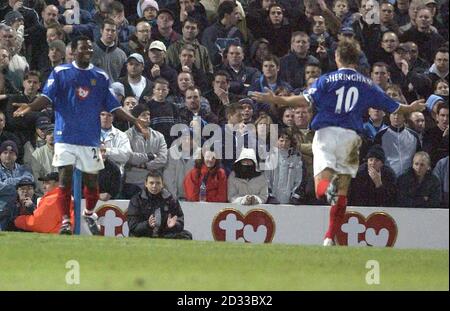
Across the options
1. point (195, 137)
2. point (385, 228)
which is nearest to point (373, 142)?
point (385, 228)

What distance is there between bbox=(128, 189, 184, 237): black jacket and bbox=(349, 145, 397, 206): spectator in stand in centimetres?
276

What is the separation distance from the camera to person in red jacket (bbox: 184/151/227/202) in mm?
15680

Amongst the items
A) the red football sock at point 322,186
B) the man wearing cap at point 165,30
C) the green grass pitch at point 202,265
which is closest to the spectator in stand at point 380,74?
the man wearing cap at point 165,30

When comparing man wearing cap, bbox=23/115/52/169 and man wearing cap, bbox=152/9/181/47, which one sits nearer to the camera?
man wearing cap, bbox=23/115/52/169

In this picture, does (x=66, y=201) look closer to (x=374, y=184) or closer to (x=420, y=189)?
(x=374, y=184)

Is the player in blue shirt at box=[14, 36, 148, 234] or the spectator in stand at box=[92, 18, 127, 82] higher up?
the spectator in stand at box=[92, 18, 127, 82]

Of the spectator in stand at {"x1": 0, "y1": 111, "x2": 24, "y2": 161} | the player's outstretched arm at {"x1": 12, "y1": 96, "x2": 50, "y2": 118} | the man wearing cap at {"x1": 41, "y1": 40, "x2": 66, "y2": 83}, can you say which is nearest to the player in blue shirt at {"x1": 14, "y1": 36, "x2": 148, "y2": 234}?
the player's outstretched arm at {"x1": 12, "y1": 96, "x2": 50, "y2": 118}

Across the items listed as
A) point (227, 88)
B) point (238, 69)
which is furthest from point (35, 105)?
point (238, 69)

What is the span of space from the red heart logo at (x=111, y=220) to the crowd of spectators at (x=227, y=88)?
6.6 inches

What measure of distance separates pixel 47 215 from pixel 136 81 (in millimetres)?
3003

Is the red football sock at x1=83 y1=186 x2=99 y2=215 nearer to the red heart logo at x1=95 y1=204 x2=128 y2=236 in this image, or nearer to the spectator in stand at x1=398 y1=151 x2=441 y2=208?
the red heart logo at x1=95 y1=204 x2=128 y2=236

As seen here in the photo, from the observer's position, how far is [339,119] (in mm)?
12719
